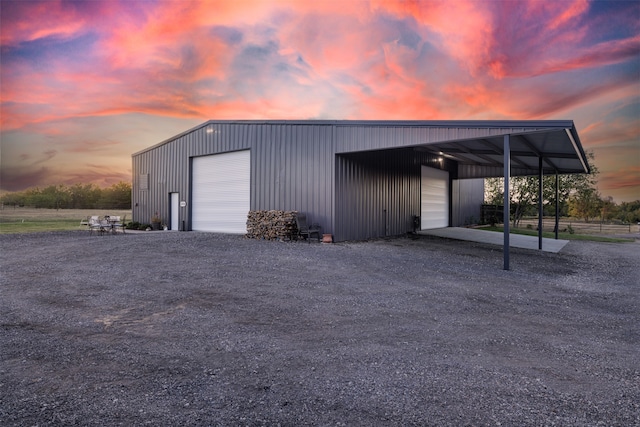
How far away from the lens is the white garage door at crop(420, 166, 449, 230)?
16.8m

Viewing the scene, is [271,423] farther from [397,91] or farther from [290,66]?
[290,66]

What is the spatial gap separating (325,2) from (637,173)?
26873 mm

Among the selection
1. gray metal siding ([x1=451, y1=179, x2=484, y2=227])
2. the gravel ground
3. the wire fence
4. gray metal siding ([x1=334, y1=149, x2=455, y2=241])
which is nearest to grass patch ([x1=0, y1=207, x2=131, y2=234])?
gray metal siding ([x1=334, y1=149, x2=455, y2=241])

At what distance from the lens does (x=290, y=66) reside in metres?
19.3

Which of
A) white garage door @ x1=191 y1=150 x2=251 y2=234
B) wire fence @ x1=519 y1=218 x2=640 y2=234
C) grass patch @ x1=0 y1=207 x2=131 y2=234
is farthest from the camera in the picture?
grass patch @ x1=0 y1=207 x2=131 y2=234

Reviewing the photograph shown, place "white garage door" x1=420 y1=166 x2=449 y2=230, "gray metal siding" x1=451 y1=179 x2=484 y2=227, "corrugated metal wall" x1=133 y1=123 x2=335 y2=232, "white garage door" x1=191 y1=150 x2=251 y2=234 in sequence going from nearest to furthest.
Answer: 1. "corrugated metal wall" x1=133 y1=123 x2=335 y2=232
2. "white garage door" x1=191 y1=150 x2=251 y2=234
3. "white garage door" x1=420 y1=166 x2=449 y2=230
4. "gray metal siding" x1=451 y1=179 x2=484 y2=227

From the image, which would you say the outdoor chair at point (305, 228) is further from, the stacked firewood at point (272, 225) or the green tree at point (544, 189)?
the green tree at point (544, 189)

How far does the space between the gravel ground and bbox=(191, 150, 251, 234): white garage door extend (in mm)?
7423

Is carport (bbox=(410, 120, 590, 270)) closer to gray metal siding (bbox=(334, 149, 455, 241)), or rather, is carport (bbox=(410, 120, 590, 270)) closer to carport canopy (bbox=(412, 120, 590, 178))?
carport canopy (bbox=(412, 120, 590, 178))

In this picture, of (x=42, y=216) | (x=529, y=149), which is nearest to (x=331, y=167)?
(x=529, y=149)

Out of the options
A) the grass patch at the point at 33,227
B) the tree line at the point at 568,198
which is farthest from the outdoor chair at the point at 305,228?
the tree line at the point at 568,198

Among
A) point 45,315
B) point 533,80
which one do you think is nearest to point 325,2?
point 533,80

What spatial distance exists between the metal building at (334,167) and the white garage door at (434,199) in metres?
0.06

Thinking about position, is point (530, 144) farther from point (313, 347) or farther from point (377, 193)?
point (313, 347)
